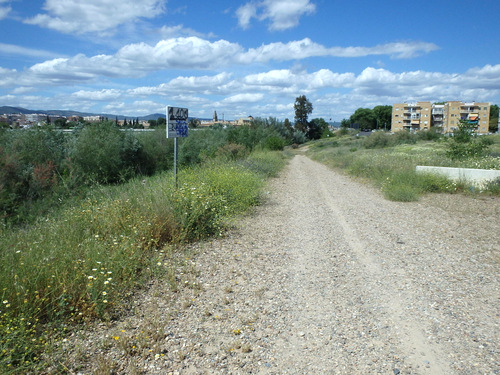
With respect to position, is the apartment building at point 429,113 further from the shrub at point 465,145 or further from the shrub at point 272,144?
the shrub at point 465,145

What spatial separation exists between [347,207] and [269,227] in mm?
3300

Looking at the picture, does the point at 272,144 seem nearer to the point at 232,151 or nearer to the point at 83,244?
the point at 232,151

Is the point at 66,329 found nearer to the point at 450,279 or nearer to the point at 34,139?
the point at 450,279

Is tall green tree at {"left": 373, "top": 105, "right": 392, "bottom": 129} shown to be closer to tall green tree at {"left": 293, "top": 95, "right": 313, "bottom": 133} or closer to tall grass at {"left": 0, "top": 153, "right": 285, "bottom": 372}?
tall green tree at {"left": 293, "top": 95, "right": 313, "bottom": 133}

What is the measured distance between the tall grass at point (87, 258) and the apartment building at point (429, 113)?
11988cm

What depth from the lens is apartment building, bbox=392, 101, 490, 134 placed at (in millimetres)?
115188

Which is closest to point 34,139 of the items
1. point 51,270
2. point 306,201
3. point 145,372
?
point 306,201

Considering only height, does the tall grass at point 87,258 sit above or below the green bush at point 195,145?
below

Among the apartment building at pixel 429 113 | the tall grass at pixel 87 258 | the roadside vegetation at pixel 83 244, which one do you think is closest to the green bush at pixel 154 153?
the roadside vegetation at pixel 83 244

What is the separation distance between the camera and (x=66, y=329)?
3.95 metres

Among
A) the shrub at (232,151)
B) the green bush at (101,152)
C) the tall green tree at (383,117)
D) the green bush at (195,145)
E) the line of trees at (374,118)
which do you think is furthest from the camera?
the tall green tree at (383,117)

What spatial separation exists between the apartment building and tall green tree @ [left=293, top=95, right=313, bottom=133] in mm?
46092

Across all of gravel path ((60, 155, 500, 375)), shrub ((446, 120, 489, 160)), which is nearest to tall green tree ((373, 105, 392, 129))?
shrub ((446, 120, 489, 160))

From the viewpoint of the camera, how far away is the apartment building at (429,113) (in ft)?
378
